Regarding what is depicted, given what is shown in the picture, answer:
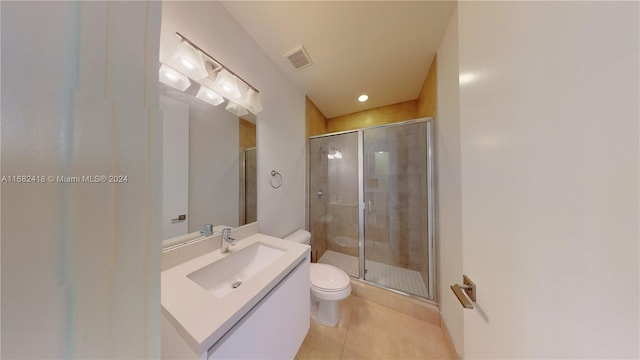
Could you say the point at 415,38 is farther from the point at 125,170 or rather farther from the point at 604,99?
the point at 125,170

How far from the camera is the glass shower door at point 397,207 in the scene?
5.66 ft

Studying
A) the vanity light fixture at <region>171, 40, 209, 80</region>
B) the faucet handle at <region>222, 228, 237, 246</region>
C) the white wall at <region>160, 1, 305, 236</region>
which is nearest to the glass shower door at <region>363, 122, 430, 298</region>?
the white wall at <region>160, 1, 305, 236</region>

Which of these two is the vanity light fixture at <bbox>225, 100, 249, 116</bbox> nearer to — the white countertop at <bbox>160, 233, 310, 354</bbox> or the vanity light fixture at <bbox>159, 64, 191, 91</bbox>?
the vanity light fixture at <bbox>159, 64, 191, 91</bbox>

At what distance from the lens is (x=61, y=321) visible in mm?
172

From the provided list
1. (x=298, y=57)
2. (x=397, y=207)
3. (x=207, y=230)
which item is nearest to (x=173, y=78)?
(x=207, y=230)

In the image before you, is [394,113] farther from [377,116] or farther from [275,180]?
[275,180]

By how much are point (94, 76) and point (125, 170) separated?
0.36 feet

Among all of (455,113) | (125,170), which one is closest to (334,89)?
(455,113)

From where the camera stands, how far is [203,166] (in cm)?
112

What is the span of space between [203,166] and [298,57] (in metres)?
1.17

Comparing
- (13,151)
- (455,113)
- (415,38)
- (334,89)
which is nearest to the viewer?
(13,151)

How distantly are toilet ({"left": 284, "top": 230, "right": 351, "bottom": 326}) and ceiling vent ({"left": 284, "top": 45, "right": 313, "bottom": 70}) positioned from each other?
1.82 m

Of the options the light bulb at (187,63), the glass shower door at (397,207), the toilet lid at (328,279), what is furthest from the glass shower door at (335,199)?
the light bulb at (187,63)

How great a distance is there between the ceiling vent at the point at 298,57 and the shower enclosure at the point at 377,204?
2.53ft
